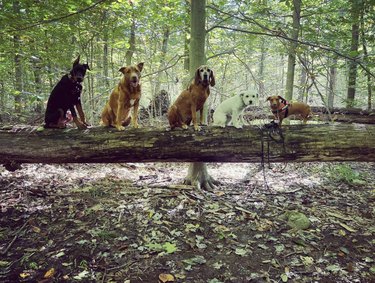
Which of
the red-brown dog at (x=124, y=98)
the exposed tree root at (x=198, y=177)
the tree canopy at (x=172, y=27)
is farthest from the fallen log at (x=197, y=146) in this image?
the exposed tree root at (x=198, y=177)

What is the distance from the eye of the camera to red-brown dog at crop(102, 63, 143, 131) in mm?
4680

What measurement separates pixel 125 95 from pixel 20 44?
5.43 meters

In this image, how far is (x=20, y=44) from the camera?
8.05 m

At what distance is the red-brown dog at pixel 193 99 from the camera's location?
15.6 feet

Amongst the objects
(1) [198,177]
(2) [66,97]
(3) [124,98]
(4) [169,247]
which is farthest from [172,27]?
(4) [169,247]

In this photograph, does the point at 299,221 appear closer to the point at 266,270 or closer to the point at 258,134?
the point at 266,270

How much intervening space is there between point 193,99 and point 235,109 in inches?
32.9

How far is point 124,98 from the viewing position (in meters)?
4.85

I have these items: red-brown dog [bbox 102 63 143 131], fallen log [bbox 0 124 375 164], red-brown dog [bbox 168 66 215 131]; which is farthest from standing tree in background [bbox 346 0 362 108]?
red-brown dog [bbox 102 63 143 131]

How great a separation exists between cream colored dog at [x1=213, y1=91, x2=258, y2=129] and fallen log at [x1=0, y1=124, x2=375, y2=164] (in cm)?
40

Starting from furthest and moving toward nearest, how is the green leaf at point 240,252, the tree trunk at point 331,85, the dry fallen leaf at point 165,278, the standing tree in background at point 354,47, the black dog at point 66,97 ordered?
1. the tree trunk at point 331,85
2. the standing tree in background at point 354,47
3. the black dog at point 66,97
4. the green leaf at point 240,252
5. the dry fallen leaf at point 165,278

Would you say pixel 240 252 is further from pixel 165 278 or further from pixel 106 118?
pixel 106 118

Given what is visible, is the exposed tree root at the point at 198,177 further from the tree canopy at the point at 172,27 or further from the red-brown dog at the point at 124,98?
the tree canopy at the point at 172,27

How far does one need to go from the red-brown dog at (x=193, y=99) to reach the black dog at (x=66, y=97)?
67.7 inches
